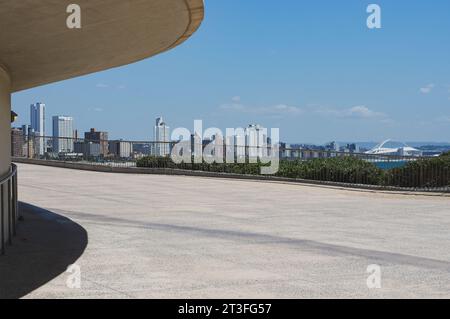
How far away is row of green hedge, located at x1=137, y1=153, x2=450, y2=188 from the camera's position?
20469 mm

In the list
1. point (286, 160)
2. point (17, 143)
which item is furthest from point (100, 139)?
point (286, 160)

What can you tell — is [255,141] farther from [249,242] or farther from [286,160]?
[249,242]

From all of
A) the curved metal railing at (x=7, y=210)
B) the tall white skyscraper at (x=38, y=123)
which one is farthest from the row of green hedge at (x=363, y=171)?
the curved metal railing at (x=7, y=210)

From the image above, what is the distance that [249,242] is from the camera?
9859 mm

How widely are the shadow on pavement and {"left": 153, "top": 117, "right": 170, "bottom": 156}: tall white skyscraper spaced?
49.8ft

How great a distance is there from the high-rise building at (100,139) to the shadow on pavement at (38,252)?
16.5 m

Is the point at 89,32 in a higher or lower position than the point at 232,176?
higher

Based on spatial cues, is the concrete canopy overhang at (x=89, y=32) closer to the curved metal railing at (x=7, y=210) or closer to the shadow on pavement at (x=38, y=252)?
the curved metal railing at (x=7, y=210)

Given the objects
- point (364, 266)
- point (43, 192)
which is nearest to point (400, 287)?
point (364, 266)

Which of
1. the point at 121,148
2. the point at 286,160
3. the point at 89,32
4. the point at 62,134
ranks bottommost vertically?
the point at 286,160

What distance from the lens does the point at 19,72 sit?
10.4 m

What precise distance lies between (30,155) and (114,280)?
2583 cm

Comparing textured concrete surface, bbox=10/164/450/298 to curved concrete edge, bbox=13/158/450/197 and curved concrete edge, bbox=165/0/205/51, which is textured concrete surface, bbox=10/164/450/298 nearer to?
curved concrete edge, bbox=13/158/450/197

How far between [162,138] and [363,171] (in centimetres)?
1112
